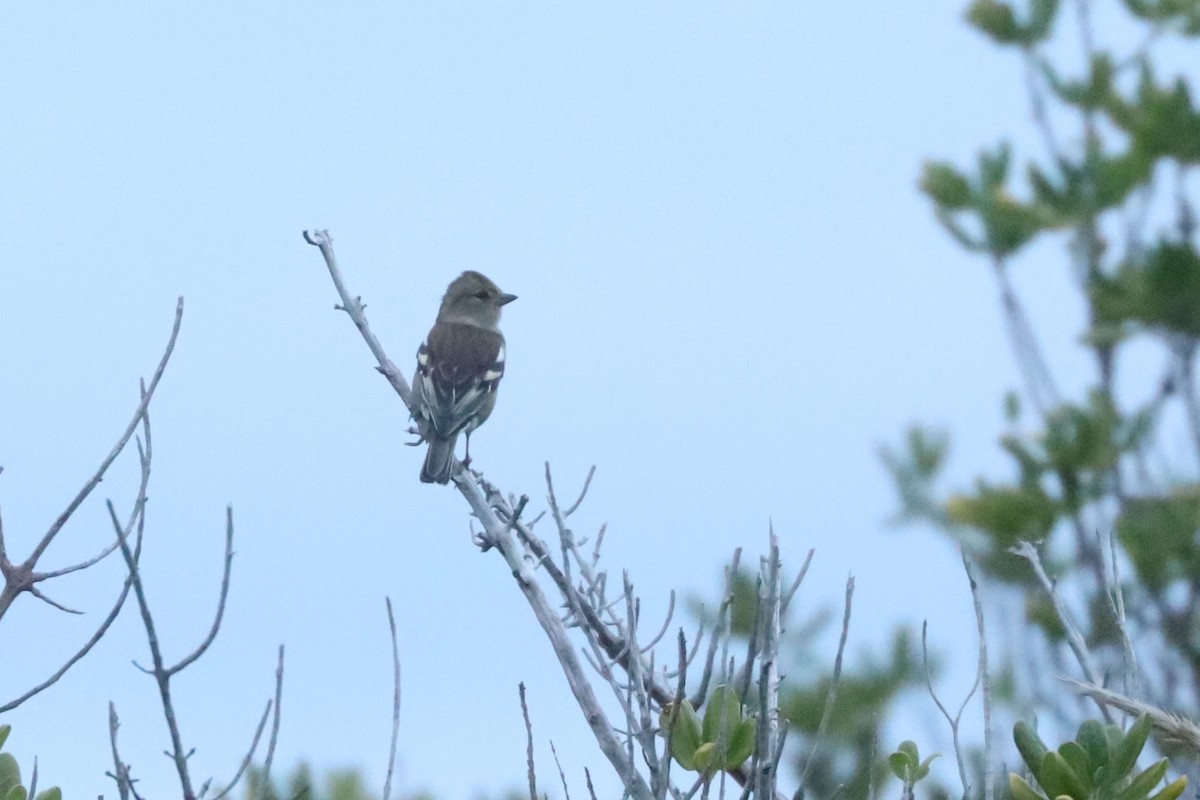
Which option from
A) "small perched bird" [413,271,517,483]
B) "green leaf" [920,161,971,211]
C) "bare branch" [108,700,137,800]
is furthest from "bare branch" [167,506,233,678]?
"green leaf" [920,161,971,211]

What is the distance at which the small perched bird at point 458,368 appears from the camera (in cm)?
895

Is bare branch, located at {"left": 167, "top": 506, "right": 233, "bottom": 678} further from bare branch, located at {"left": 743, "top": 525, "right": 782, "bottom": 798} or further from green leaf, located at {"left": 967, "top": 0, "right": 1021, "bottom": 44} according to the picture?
green leaf, located at {"left": 967, "top": 0, "right": 1021, "bottom": 44}

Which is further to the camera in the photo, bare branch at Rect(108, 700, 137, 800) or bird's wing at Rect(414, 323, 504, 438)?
bird's wing at Rect(414, 323, 504, 438)

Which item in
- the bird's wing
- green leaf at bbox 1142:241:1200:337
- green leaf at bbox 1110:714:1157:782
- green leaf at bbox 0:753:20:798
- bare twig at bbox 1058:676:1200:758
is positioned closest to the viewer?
bare twig at bbox 1058:676:1200:758

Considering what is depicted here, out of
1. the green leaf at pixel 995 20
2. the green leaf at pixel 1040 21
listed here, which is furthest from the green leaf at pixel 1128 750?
the green leaf at pixel 1040 21

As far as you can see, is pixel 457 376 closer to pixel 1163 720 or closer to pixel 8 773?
pixel 8 773

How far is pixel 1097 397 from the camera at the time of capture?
12898 mm

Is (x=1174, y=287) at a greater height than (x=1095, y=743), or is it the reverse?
(x=1174, y=287)

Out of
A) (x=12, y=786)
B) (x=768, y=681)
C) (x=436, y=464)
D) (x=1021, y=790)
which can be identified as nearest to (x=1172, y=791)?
(x=1021, y=790)

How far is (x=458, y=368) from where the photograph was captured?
32.3 feet

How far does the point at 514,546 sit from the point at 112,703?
107 cm

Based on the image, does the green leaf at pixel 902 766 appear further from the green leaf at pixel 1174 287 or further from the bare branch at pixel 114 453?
the green leaf at pixel 1174 287

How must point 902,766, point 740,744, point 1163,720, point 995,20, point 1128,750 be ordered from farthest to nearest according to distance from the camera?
1. point 995,20
2. point 902,766
3. point 740,744
4. point 1128,750
5. point 1163,720

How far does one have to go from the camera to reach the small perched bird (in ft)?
29.3
